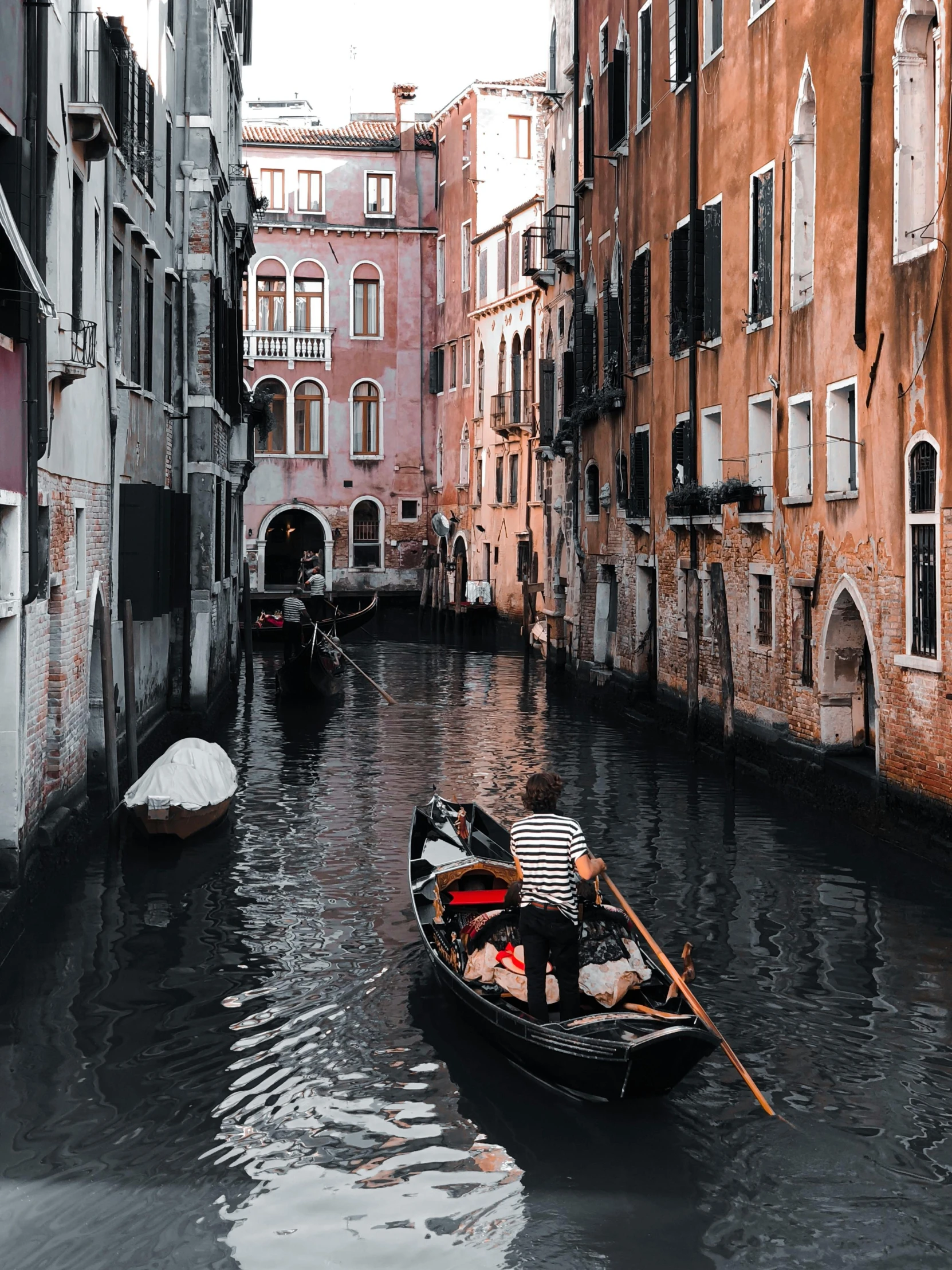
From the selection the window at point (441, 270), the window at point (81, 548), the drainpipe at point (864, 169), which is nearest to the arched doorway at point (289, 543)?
the window at point (441, 270)

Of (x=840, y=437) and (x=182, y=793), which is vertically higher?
(x=840, y=437)

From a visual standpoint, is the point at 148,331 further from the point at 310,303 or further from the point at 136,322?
the point at 310,303

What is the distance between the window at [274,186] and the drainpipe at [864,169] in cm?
2896

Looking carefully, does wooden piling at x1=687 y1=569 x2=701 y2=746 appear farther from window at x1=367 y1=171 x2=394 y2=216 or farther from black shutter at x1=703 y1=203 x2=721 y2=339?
window at x1=367 y1=171 x2=394 y2=216

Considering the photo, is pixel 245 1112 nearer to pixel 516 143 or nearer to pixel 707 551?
pixel 707 551

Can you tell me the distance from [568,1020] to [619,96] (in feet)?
51.9

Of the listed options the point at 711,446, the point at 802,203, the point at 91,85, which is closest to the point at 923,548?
the point at 802,203

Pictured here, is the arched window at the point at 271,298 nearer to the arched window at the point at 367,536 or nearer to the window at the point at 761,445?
the arched window at the point at 367,536

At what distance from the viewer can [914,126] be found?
10398mm

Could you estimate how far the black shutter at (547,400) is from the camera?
25375 mm

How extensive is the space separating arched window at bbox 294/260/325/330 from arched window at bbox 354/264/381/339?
0.86m

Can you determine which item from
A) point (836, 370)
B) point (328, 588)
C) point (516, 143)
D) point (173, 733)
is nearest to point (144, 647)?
point (173, 733)

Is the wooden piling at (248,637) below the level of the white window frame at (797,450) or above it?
below

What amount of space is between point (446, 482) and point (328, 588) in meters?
4.15
